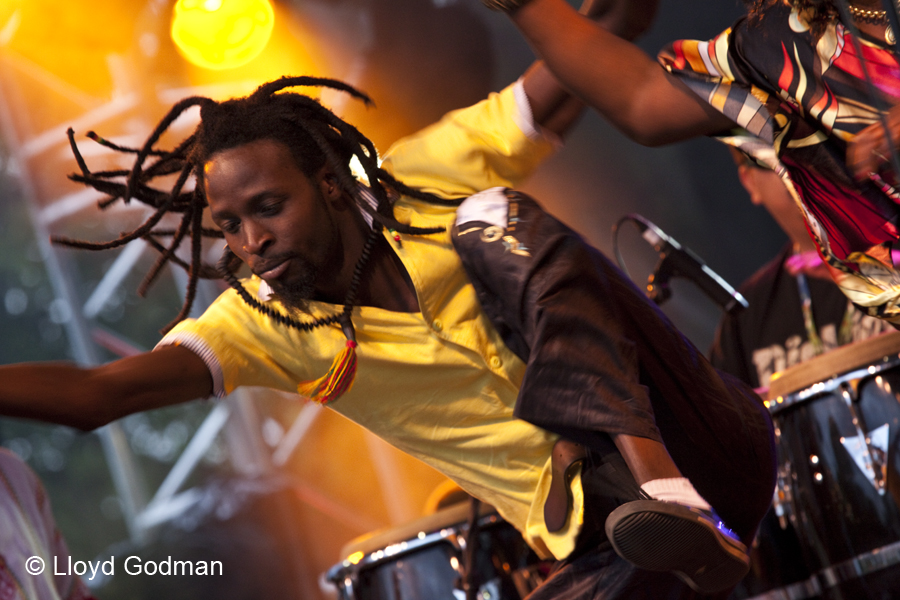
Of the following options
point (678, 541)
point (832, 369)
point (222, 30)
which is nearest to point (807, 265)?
point (832, 369)

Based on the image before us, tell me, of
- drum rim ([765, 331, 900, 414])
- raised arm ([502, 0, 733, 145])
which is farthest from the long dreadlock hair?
drum rim ([765, 331, 900, 414])

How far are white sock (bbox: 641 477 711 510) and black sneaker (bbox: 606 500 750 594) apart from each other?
20 mm

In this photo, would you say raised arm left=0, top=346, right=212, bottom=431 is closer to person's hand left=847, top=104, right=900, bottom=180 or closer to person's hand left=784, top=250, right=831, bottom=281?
person's hand left=847, top=104, right=900, bottom=180

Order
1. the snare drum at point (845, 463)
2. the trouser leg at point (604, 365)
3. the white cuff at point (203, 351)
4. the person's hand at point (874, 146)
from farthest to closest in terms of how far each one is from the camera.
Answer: the snare drum at point (845, 463), the white cuff at point (203, 351), the trouser leg at point (604, 365), the person's hand at point (874, 146)

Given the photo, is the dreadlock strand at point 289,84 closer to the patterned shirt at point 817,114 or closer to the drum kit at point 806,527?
the patterned shirt at point 817,114

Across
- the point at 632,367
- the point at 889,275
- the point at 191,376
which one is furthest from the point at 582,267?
the point at 191,376

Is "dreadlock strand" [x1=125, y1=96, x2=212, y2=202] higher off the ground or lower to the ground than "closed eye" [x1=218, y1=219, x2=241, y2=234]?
higher

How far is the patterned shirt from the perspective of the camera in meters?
1.33

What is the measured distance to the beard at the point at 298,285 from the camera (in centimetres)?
177

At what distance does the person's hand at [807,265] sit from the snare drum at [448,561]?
174cm

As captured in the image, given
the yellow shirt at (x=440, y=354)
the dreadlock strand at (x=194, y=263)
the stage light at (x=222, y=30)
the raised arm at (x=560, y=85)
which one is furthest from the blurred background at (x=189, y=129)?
the dreadlock strand at (x=194, y=263)

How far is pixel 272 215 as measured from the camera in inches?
69.4

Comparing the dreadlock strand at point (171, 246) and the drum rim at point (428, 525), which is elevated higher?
the dreadlock strand at point (171, 246)

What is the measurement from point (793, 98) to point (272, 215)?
3.22 ft
